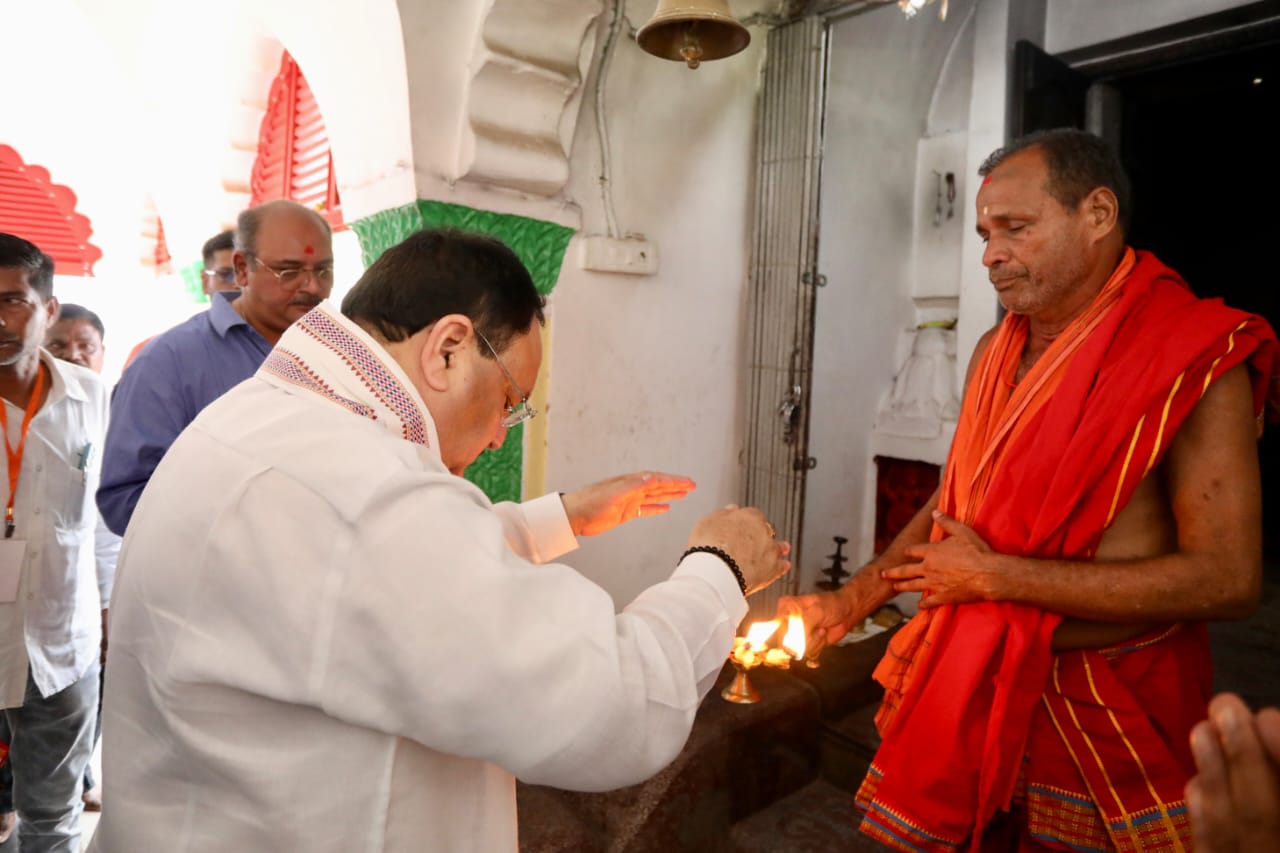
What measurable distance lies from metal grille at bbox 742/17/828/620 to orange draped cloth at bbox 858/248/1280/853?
2159mm

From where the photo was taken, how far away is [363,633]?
3.16 feet

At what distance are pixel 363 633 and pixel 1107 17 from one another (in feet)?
16.8

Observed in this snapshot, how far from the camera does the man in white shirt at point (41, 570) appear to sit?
2.69m

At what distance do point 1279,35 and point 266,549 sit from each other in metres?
4.93

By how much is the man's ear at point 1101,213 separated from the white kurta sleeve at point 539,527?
1.49 meters

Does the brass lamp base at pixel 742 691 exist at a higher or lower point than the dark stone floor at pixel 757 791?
higher

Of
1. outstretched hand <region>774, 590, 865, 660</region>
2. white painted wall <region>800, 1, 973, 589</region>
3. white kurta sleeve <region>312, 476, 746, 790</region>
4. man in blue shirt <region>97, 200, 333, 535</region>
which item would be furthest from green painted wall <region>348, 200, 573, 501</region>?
white kurta sleeve <region>312, 476, 746, 790</region>

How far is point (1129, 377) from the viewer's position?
1647 millimetres

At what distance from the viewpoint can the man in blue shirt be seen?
2.38 m

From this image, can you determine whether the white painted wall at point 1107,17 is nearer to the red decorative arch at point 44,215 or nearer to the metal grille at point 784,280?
the metal grille at point 784,280

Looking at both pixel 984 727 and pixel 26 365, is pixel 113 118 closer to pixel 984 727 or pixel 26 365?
pixel 26 365

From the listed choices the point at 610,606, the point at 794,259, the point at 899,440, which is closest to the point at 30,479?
the point at 610,606

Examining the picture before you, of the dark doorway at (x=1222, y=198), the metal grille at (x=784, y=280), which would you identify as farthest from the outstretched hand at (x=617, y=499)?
the dark doorway at (x=1222, y=198)

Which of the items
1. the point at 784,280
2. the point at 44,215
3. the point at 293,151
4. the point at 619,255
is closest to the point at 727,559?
the point at 619,255
